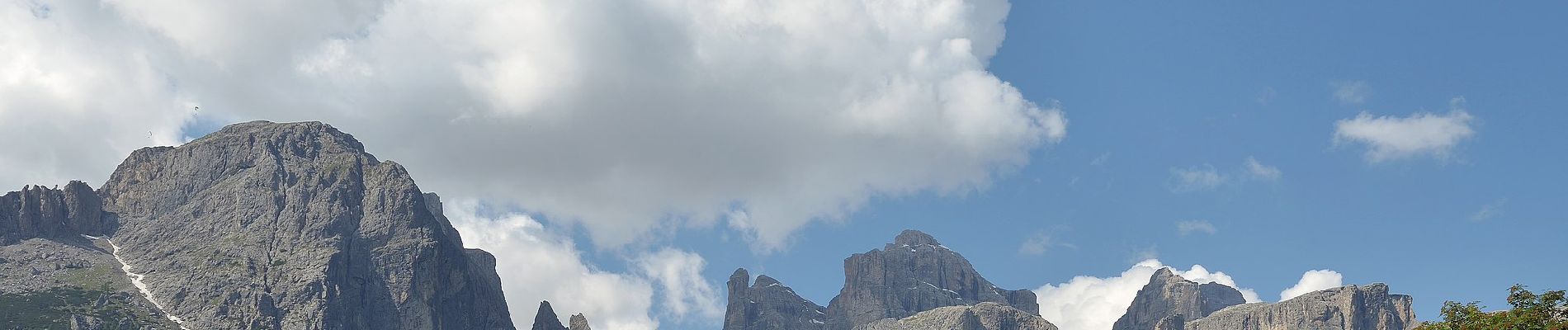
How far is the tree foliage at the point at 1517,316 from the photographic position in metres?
152

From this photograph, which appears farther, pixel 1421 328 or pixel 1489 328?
pixel 1421 328

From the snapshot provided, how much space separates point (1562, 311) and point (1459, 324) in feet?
35.9

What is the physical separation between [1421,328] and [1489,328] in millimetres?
12797

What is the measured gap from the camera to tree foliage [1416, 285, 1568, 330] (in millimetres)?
152375

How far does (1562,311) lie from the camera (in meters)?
162

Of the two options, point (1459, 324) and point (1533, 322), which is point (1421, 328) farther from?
point (1533, 322)

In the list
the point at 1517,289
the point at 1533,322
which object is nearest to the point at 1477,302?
the point at 1517,289

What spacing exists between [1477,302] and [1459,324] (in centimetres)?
965

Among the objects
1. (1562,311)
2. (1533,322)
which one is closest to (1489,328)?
(1533,322)

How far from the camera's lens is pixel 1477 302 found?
169875 millimetres

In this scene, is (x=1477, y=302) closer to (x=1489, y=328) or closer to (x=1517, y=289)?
(x=1517, y=289)

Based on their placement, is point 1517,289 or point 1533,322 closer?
point 1533,322

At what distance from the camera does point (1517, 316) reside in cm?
15675

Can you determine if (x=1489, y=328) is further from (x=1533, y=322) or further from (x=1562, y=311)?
(x=1562, y=311)
